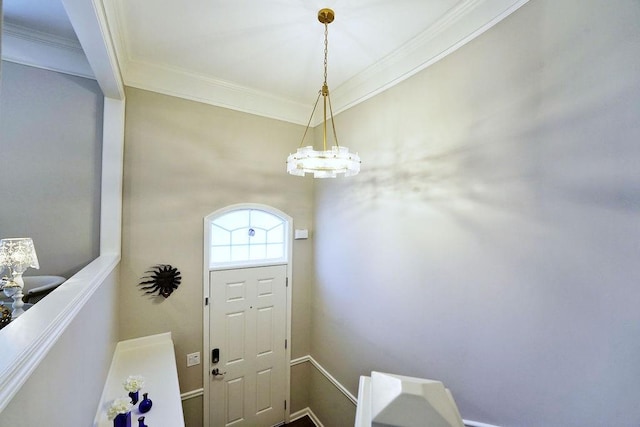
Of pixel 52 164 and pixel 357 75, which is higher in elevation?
pixel 357 75

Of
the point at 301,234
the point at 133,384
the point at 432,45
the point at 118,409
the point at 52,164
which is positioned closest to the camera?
the point at 118,409

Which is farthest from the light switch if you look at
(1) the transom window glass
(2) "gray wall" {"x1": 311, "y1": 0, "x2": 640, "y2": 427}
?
(2) "gray wall" {"x1": 311, "y1": 0, "x2": 640, "y2": 427}

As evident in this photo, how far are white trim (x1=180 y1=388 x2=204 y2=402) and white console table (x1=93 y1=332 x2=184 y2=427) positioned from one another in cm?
56

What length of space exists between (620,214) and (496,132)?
662 millimetres

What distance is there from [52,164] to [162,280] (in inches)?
49.3

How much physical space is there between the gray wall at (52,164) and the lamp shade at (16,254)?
2.42 feet

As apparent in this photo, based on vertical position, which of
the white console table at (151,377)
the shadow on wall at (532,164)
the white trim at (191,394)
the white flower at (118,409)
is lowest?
the white trim at (191,394)

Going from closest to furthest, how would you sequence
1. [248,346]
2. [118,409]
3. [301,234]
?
1. [118,409]
2. [248,346]
3. [301,234]

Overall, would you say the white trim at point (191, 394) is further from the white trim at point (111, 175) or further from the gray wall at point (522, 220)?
the gray wall at point (522, 220)

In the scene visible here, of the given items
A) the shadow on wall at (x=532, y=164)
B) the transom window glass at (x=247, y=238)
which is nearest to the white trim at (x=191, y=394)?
the transom window glass at (x=247, y=238)

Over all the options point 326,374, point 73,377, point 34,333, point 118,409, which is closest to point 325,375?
point 326,374

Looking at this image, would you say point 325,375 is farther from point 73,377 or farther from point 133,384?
point 73,377

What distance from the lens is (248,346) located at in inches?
110

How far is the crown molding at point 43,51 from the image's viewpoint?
1.90 m
